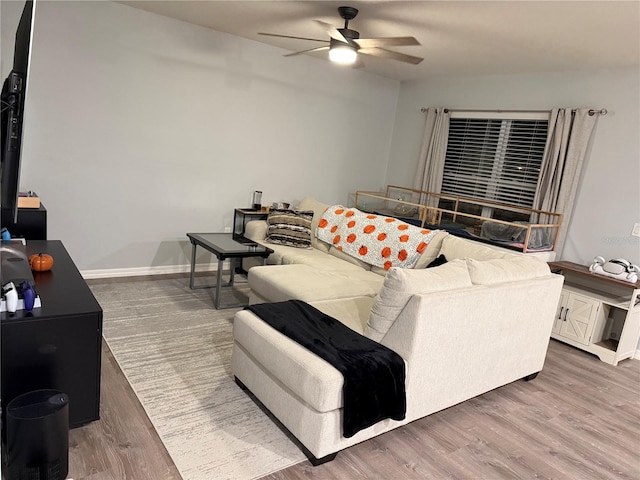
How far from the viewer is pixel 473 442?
8.19ft

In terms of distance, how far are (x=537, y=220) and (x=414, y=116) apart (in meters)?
2.23

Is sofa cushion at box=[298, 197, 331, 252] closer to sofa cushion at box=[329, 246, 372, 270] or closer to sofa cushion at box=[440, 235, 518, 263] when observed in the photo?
sofa cushion at box=[329, 246, 372, 270]

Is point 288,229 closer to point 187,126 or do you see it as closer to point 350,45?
point 187,126

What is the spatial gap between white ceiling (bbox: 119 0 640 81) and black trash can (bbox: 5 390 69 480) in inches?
119

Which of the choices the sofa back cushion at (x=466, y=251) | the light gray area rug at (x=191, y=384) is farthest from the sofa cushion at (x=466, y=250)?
the light gray area rug at (x=191, y=384)

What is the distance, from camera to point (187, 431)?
2.31 m

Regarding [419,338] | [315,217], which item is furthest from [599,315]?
[315,217]

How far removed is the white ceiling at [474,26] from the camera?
3002 mm

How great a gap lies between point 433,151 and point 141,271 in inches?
143

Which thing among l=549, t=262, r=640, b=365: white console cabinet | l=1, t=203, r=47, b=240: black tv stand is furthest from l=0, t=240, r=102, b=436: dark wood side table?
l=549, t=262, r=640, b=365: white console cabinet

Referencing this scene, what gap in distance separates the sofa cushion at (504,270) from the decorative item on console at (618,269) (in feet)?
3.98

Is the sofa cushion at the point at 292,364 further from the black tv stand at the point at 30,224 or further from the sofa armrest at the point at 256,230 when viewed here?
the sofa armrest at the point at 256,230

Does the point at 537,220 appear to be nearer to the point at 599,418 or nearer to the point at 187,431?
the point at 599,418

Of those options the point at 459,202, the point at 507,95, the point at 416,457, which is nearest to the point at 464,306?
the point at 416,457
